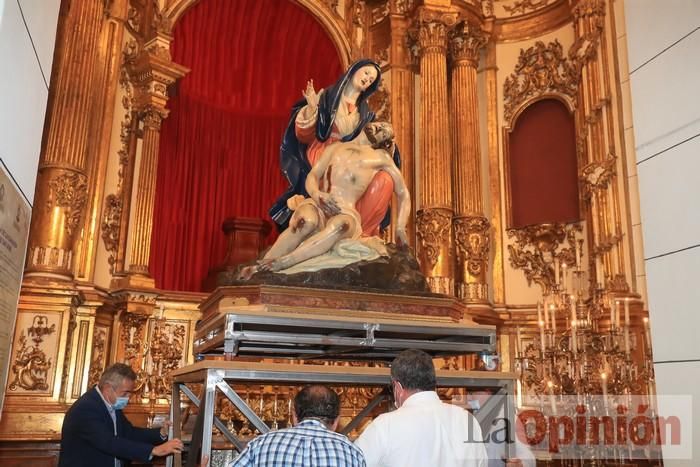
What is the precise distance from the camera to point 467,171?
30.5 ft

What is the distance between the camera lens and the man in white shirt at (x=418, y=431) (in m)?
2.41

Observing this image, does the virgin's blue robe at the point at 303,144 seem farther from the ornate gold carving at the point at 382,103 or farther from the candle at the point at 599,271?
the ornate gold carving at the point at 382,103

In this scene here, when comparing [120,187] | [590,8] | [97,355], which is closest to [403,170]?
[590,8]

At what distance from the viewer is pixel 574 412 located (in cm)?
671

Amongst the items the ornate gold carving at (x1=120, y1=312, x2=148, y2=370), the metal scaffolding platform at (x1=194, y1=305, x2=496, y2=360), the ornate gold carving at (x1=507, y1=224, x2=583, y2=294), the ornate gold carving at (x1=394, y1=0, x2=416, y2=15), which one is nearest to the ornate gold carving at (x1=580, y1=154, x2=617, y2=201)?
the ornate gold carving at (x1=507, y1=224, x2=583, y2=294)

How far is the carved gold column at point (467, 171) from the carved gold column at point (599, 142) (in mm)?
1450

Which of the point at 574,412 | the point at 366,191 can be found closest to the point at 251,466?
the point at 366,191

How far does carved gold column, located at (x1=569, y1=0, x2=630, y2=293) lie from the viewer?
7.85m

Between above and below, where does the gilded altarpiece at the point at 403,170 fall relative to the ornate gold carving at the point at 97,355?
above

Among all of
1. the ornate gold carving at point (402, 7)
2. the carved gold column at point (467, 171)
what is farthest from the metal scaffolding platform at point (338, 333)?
the ornate gold carving at point (402, 7)

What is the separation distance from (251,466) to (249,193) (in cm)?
780

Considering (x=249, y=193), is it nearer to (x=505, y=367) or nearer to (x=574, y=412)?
(x=505, y=367)

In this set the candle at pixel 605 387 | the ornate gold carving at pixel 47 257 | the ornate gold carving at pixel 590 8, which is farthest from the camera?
→ the ornate gold carving at pixel 590 8

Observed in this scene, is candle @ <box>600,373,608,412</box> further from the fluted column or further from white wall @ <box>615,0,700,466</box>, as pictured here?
the fluted column
